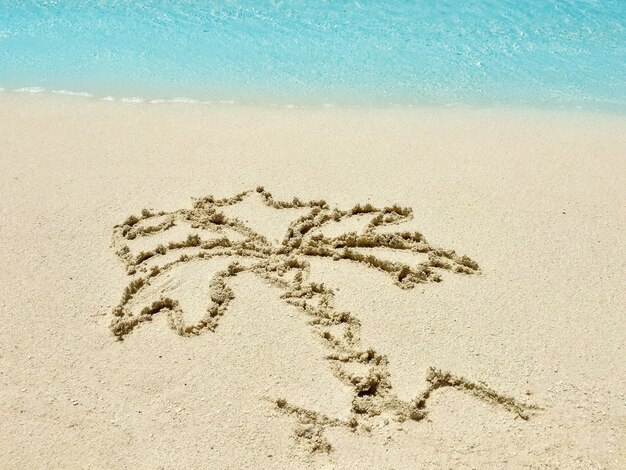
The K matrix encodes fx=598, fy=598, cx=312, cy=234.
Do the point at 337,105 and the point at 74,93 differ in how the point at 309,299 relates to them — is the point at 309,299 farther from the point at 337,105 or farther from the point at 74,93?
the point at 74,93

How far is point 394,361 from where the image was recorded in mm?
2926

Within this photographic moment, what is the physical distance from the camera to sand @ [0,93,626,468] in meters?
2.60

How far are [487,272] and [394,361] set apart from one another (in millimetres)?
954

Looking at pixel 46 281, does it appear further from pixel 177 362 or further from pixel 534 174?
pixel 534 174

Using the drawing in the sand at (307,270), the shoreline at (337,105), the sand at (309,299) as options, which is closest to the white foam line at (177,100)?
the shoreline at (337,105)

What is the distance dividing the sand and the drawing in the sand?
13 millimetres

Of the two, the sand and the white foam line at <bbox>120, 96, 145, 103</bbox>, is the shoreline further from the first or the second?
the sand

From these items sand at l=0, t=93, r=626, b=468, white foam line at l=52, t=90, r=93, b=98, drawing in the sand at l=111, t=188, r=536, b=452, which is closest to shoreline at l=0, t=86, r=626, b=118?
white foam line at l=52, t=90, r=93, b=98

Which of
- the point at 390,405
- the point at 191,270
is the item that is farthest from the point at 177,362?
the point at 390,405

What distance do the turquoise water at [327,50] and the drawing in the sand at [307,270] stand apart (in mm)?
2397

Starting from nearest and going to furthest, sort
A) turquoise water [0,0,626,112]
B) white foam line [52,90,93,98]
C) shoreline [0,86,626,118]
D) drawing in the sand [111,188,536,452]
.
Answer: drawing in the sand [111,188,536,452] → shoreline [0,86,626,118] → white foam line [52,90,93,98] → turquoise water [0,0,626,112]

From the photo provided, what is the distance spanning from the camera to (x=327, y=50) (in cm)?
722

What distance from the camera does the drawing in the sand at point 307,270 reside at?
2.71 metres

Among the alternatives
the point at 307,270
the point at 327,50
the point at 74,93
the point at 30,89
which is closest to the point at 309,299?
the point at 307,270
